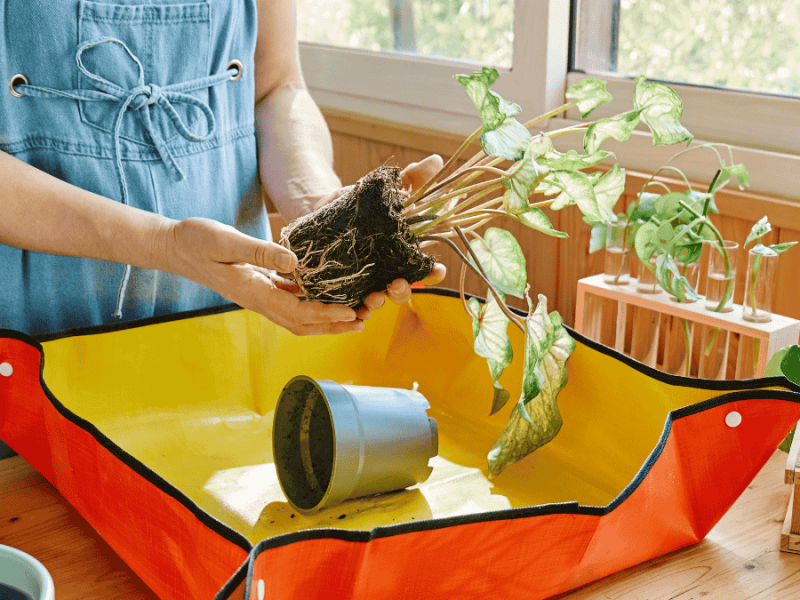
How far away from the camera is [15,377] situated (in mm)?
753

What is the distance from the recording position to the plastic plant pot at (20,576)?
0.41 metres

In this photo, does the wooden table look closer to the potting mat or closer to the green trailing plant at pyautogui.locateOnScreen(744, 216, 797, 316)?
the potting mat

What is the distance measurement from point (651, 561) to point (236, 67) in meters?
0.78

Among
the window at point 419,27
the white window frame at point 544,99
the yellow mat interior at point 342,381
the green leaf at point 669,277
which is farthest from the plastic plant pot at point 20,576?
the window at point 419,27

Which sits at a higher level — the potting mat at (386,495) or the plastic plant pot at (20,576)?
the plastic plant pot at (20,576)

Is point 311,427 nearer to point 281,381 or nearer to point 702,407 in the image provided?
point 281,381

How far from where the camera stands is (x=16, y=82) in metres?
0.86

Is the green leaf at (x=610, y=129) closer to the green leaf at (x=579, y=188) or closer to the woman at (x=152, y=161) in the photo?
the green leaf at (x=579, y=188)

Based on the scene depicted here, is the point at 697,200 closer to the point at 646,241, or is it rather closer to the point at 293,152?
the point at 646,241

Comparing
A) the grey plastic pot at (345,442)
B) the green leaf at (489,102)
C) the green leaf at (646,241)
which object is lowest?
the grey plastic pot at (345,442)

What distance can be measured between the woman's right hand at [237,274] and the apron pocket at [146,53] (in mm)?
211

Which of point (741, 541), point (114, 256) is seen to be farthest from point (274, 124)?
point (741, 541)

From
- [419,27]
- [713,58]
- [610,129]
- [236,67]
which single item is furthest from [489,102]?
[419,27]

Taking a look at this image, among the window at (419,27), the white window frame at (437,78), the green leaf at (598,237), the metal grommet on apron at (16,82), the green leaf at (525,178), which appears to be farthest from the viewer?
the window at (419,27)
